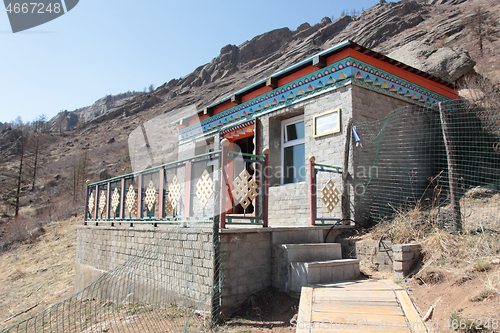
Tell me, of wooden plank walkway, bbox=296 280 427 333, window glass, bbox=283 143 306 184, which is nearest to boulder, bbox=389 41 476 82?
window glass, bbox=283 143 306 184

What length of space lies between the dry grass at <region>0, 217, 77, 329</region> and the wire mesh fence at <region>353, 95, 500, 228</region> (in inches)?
354

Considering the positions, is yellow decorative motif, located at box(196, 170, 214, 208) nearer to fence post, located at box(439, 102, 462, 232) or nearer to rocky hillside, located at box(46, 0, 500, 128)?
fence post, located at box(439, 102, 462, 232)

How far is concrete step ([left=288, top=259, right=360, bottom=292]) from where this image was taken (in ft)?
14.7

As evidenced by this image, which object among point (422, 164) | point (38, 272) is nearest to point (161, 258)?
point (422, 164)

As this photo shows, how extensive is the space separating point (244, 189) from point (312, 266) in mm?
1515

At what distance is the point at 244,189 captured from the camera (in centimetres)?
498

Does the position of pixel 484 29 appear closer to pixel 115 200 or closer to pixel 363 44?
pixel 363 44

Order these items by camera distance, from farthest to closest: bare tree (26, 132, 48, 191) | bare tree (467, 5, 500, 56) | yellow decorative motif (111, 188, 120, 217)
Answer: bare tree (26, 132, 48, 191), bare tree (467, 5, 500, 56), yellow decorative motif (111, 188, 120, 217)

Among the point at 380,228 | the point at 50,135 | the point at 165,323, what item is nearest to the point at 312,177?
the point at 380,228

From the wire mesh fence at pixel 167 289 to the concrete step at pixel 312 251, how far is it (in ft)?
3.77

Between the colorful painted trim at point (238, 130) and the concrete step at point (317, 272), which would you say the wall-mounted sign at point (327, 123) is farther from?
the concrete step at point (317, 272)

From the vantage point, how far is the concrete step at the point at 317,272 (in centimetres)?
449

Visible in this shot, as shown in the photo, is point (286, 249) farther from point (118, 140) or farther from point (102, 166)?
point (118, 140)

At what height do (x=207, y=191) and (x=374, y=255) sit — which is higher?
(x=207, y=191)
